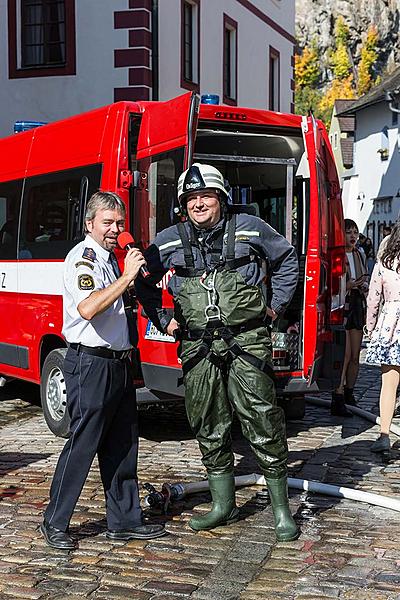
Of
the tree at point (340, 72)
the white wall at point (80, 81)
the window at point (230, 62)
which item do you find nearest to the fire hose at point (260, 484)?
the white wall at point (80, 81)

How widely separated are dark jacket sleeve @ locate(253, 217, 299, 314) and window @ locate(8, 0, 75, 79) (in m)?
14.7

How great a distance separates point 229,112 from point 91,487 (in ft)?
10.6

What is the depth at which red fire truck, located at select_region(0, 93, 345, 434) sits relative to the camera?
318 inches

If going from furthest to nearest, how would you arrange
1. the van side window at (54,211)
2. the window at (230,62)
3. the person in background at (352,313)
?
the window at (230,62)
the person in background at (352,313)
the van side window at (54,211)

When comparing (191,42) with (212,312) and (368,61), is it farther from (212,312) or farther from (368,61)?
(368,61)

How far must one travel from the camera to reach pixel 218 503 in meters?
6.09

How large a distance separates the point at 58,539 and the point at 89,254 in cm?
158

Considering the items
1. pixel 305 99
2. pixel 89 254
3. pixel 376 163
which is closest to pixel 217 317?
pixel 89 254

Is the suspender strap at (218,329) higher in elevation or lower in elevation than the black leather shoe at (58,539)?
higher

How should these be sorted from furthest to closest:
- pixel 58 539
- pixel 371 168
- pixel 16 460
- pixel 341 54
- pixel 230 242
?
pixel 341 54 < pixel 371 168 < pixel 16 460 < pixel 230 242 < pixel 58 539

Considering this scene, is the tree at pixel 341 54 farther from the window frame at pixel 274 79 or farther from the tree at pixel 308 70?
the window frame at pixel 274 79

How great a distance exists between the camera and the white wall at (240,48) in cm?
2038

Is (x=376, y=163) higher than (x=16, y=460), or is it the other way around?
(x=376, y=163)

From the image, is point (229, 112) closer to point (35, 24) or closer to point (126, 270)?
point (126, 270)
